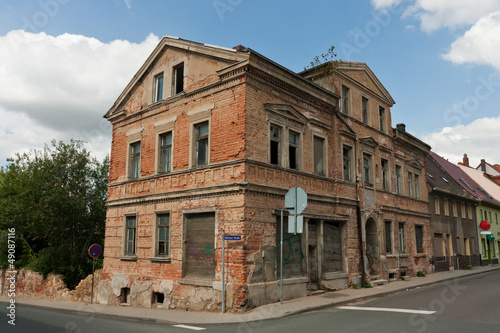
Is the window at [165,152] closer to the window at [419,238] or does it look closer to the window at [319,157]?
the window at [319,157]

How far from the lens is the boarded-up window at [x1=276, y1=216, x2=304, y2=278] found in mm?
13836

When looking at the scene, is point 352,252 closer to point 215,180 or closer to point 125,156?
point 215,180

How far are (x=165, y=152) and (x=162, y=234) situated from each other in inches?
130

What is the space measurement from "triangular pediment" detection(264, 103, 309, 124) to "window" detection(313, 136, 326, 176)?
1.27 metres

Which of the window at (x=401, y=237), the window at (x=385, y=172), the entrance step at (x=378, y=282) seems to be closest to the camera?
the entrance step at (x=378, y=282)

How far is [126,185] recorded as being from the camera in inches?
691

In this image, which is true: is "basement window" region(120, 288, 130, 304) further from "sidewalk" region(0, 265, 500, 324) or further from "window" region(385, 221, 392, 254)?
"window" region(385, 221, 392, 254)

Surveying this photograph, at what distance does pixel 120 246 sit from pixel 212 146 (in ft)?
22.0

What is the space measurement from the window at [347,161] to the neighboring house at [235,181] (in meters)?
0.05

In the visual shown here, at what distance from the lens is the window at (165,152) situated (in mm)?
16062

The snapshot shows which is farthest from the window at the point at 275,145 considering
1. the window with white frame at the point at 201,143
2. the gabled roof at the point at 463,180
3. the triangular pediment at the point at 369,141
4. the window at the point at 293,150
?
the gabled roof at the point at 463,180

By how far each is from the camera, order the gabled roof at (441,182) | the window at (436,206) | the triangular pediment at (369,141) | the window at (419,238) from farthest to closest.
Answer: the gabled roof at (441,182) → the window at (436,206) → the window at (419,238) → the triangular pediment at (369,141)

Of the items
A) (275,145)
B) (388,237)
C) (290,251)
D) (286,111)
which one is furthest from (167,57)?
(388,237)

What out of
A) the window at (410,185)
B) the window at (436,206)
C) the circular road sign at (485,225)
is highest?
the window at (410,185)
